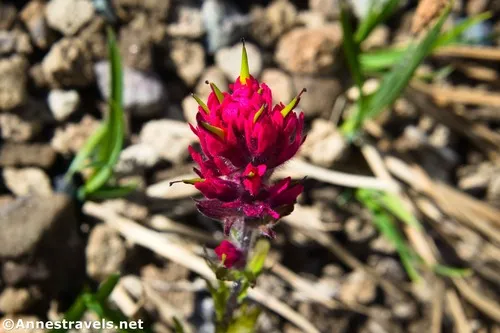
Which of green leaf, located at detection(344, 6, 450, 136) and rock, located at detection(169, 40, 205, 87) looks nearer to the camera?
green leaf, located at detection(344, 6, 450, 136)

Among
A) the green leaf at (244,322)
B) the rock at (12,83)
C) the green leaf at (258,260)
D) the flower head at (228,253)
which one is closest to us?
the flower head at (228,253)

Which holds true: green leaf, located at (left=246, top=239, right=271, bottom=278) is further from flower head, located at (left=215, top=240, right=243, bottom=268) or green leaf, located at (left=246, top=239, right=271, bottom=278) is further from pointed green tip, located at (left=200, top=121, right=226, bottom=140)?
pointed green tip, located at (left=200, top=121, right=226, bottom=140)

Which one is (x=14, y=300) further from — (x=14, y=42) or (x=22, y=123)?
(x=14, y=42)

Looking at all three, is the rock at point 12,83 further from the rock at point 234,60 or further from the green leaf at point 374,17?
the green leaf at point 374,17

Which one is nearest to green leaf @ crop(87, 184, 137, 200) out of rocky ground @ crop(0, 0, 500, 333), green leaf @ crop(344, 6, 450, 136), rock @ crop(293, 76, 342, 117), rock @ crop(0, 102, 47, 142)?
rocky ground @ crop(0, 0, 500, 333)

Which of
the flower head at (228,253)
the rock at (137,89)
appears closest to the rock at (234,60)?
the rock at (137,89)

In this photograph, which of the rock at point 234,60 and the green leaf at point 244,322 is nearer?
the green leaf at point 244,322

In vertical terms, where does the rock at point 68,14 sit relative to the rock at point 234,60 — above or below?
above

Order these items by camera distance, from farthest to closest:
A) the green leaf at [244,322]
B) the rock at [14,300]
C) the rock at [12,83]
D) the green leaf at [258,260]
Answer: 1. the rock at [12,83]
2. the rock at [14,300]
3. the green leaf at [244,322]
4. the green leaf at [258,260]
